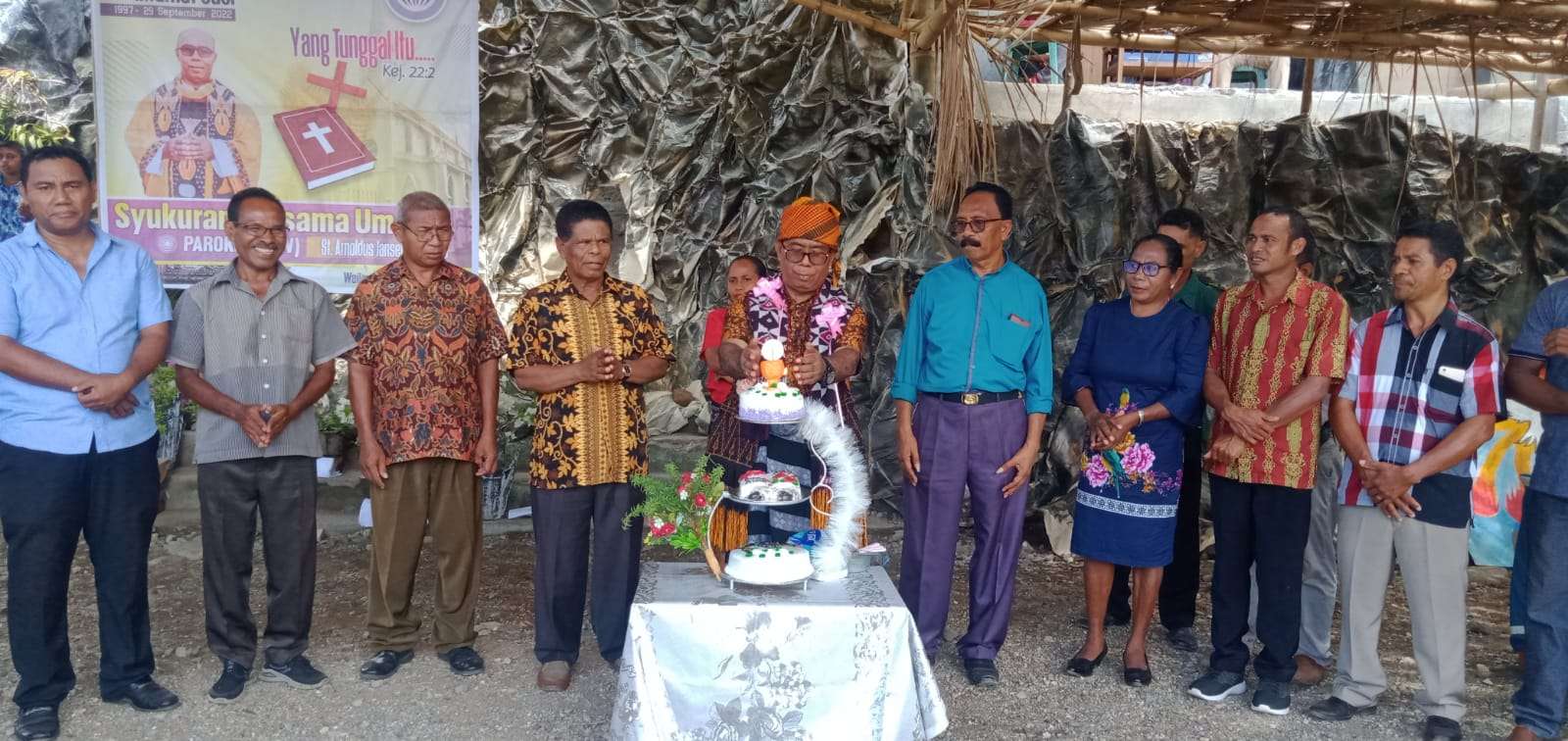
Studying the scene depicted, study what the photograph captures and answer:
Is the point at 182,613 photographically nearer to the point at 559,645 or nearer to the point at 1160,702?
the point at 559,645

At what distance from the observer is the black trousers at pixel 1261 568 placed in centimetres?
399

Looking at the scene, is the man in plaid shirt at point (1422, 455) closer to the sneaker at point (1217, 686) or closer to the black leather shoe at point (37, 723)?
the sneaker at point (1217, 686)

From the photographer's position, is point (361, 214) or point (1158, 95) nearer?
point (361, 214)

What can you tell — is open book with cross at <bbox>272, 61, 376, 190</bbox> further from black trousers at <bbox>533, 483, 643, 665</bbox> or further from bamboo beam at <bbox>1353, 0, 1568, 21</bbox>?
bamboo beam at <bbox>1353, 0, 1568, 21</bbox>

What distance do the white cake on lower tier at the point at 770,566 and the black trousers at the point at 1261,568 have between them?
1.88 meters

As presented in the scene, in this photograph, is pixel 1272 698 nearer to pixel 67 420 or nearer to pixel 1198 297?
pixel 1198 297

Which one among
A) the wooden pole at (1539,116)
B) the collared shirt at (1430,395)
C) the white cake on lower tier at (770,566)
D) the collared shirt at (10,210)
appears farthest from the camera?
the wooden pole at (1539,116)

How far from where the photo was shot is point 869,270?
6363 millimetres

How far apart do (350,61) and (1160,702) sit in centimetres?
557

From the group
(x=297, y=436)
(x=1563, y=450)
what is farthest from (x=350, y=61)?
(x=1563, y=450)

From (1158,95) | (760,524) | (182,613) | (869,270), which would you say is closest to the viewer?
(760,524)

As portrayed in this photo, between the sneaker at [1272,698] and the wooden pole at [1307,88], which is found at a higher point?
the wooden pole at [1307,88]

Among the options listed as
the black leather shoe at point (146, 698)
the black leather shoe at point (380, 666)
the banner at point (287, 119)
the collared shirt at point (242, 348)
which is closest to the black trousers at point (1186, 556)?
the black leather shoe at point (380, 666)

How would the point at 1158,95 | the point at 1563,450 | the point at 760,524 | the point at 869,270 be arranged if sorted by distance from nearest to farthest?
the point at 1563,450, the point at 760,524, the point at 869,270, the point at 1158,95
